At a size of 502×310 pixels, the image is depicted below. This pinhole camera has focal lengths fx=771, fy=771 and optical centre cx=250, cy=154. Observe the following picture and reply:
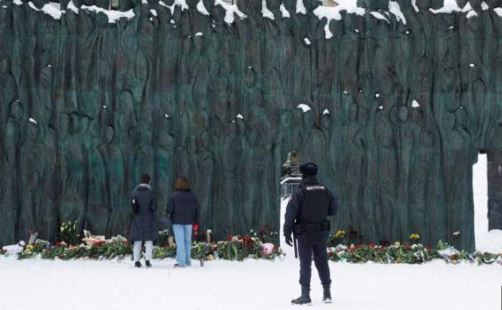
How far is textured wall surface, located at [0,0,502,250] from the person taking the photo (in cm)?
1486

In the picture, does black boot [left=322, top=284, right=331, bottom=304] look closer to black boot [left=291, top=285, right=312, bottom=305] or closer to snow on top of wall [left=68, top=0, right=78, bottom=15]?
black boot [left=291, top=285, right=312, bottom=305]

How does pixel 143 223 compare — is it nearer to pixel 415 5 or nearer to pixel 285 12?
pixel 285 12

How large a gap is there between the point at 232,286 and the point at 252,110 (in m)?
5.23

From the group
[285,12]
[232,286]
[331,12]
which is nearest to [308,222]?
[232,286]

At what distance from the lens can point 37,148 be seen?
48.4ft

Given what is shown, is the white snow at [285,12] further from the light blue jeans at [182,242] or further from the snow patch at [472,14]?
the light blue jeans at [182,242]

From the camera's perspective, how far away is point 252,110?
15.0 m

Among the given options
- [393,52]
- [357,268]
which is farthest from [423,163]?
[357,268]

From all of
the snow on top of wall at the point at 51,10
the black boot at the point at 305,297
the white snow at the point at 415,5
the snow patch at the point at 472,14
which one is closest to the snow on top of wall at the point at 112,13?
the snow on top of wall at the point at 51,10

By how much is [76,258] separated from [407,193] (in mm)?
6357

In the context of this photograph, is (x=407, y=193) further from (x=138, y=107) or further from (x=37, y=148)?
(x=37, y=148)

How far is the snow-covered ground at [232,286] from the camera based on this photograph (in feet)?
29.2

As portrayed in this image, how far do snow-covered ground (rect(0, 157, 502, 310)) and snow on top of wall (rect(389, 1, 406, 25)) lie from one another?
4.89 m

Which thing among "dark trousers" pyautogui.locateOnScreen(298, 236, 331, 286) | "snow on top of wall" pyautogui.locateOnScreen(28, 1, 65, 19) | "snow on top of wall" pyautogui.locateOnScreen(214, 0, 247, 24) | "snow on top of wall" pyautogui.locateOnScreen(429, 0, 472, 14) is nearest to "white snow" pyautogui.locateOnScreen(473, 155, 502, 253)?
"snow on top of wall" pyautogui.locateOnScreen(429, 0, 472, 14)
